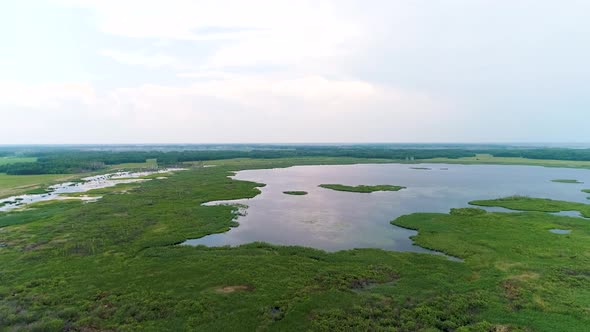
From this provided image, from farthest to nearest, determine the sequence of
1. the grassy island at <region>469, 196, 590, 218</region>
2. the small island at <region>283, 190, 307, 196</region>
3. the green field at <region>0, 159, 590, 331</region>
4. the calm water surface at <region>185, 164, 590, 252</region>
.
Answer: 1. the small island at <region>283, 190, 307, 196</region>
2. the grassy island at <region>469, 196, 590, 218</region>
3. the calm water surface at <region>185, 164, 590, 252</region>
4. the green field at <region>0, 159, 590, 331</region>

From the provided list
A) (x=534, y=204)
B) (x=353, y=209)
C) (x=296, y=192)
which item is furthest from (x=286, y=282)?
(x=534, y=204)

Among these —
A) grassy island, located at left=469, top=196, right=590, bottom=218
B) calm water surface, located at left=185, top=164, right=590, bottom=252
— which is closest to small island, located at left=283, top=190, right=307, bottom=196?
calm water surface, located at left=185, top=164, right=590, bottom=252

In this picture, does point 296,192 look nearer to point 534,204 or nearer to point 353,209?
point 353,209

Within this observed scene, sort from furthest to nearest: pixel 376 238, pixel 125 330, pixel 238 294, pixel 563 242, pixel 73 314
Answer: pixel 376 238 → pixel 563 242 → pixel 238 294 → pixel 73 314 → pixel 125 330

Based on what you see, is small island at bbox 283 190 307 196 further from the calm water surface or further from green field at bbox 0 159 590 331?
green field at bbox 0 159 590 331

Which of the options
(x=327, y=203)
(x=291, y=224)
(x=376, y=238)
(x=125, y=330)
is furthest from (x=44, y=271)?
(x=327, y=203)

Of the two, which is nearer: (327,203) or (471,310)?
(471,310)

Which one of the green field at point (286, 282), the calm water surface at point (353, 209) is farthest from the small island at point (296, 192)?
the green field at point (286, 282)

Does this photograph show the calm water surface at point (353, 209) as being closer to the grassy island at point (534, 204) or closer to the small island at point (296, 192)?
the small island at point (296, 192)

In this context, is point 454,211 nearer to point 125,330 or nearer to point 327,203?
point 327,203
